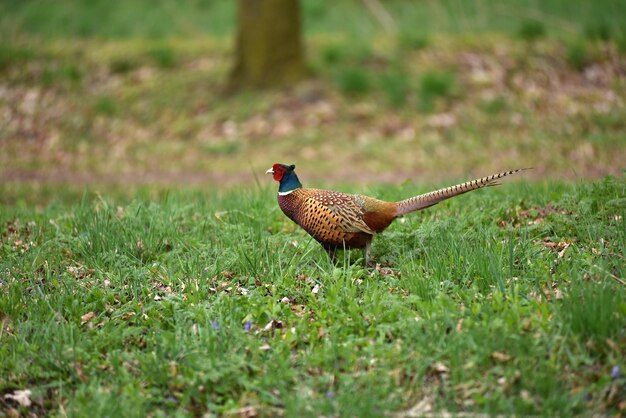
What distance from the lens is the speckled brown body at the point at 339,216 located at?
15.4ft

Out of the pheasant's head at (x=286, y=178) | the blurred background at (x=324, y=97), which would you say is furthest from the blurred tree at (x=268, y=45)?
the pheasant's head at (x=286, y=178)

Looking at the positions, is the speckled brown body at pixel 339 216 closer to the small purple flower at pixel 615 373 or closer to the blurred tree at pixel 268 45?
the small purple flower at pixel 615 373

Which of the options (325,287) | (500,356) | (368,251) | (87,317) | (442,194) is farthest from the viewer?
(368,251)

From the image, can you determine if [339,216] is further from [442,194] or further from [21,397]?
[21,397]

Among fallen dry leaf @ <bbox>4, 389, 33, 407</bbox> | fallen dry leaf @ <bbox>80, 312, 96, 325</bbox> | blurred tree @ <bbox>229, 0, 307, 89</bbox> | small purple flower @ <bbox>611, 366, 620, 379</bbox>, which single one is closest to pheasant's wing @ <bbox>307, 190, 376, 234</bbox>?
fallen dry leaf @ <bbox>80, 312, 96, 325</bbox>

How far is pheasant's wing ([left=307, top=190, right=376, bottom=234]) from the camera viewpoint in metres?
4.69

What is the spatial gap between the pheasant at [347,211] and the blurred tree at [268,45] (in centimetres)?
743

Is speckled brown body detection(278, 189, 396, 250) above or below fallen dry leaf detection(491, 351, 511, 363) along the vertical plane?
above

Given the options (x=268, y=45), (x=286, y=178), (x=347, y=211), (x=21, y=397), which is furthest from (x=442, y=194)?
(x=268, y=45)

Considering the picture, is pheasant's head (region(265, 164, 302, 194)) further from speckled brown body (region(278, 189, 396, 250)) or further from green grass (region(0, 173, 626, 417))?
green grass (region(0, 173, 626, 417))

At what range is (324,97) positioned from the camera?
11898mm

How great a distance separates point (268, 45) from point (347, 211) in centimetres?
779

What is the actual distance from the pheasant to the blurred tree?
24.4ft

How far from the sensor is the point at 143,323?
4246mm
